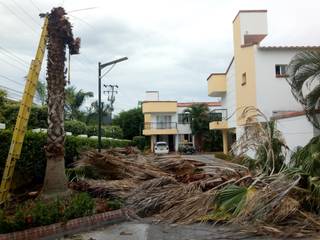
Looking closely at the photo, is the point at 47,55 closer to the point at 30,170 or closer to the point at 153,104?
the point at 30,170

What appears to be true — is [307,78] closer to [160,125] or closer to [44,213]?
[44,213]

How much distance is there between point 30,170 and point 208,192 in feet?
19.4

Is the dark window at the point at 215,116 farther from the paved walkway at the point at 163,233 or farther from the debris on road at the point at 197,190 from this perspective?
the paved walkway at the point at 163,233

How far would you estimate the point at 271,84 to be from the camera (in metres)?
32.0

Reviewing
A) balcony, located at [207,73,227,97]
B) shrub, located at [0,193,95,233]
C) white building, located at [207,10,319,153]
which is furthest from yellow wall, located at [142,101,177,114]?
shrub, located at [0,193,95,233]

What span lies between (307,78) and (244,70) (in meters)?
20.5

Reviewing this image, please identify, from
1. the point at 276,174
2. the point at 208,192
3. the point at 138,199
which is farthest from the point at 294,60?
the point at 138,199

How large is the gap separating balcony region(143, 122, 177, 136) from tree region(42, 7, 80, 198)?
5248 centimetres

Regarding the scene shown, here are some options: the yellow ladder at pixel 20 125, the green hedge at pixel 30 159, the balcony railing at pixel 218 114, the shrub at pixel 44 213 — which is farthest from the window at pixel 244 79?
the shrub at pixel 44 213

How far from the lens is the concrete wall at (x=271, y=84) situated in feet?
104

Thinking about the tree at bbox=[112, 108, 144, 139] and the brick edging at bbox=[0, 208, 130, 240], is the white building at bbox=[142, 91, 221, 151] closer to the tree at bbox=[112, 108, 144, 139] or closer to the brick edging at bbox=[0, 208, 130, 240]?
the tree at bbox=[112, 108, 144, 139]

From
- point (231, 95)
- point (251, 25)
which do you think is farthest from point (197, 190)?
point (231, 95)

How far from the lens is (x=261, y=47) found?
32.2 metres

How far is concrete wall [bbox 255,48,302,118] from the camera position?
104 feet
